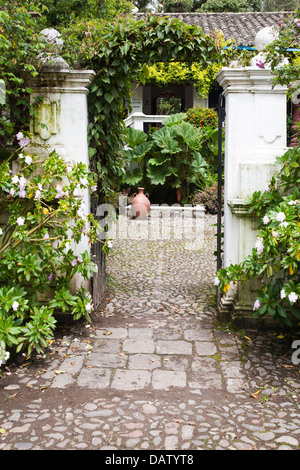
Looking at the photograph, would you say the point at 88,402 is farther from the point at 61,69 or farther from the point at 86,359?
the point at 61,69

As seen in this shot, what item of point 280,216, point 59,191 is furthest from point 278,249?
point 59,191

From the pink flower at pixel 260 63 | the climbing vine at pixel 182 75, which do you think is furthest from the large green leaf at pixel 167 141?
the pink flower at pixel 260 63

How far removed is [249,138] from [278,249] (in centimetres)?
123

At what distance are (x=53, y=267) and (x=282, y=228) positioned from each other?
80.6 inches

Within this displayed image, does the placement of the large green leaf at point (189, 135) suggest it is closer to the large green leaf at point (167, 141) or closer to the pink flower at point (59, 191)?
the large green leaf at point (167, 141)

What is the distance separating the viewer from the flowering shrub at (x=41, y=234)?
410cm

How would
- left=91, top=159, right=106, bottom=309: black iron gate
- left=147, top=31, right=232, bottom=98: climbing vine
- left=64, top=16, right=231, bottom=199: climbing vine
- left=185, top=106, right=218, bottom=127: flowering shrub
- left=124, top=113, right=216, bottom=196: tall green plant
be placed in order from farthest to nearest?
left=147, top=31, right=232, bottom=98: climbing vine < left=185, top=106, right=218, bottom=127: flowering shrub < left=124, top=113, right=216, bottom=196: tall green plant < left=91, top=159, right=106, bottom=309: black iron gate < left=64, top=16, right=231, bottom=199: climbing vine

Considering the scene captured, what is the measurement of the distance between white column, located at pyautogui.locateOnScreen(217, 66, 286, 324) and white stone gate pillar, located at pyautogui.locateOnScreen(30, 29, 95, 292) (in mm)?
1405

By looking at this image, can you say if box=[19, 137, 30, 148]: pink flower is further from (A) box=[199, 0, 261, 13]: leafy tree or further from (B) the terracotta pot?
(A) box=[199, 0, 261, 13]: leafy tree

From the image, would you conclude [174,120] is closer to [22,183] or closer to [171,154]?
[171,154]

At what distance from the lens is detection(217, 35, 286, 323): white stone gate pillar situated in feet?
15.1

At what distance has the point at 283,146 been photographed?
4691 millimetres

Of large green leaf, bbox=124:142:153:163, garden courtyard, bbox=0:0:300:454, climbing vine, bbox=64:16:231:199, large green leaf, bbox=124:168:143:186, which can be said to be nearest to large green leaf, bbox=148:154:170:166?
large green leaf, bbox=124:142:153:163
